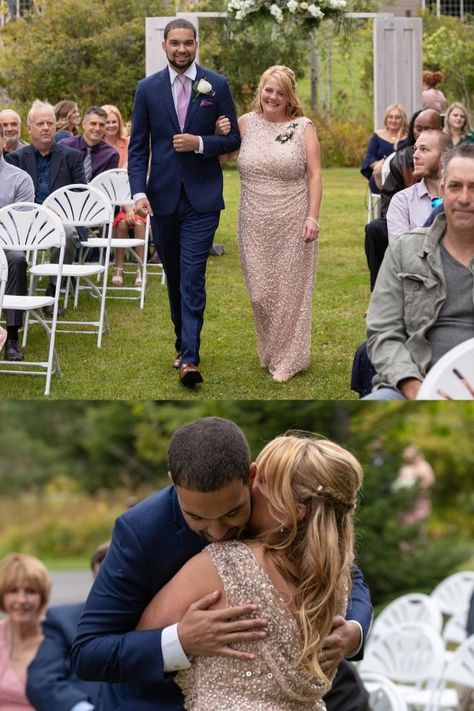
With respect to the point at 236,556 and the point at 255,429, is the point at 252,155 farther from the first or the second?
the point at 236,556

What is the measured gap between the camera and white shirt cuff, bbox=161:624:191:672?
137 inches

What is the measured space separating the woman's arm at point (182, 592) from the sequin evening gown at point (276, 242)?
4.86m

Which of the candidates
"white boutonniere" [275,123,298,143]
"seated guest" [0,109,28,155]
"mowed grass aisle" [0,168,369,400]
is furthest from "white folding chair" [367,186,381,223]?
"white boutonniere" [275,123,298,143]

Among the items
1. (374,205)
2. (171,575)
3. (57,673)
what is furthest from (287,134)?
(374,205)

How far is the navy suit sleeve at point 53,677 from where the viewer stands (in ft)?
19.6

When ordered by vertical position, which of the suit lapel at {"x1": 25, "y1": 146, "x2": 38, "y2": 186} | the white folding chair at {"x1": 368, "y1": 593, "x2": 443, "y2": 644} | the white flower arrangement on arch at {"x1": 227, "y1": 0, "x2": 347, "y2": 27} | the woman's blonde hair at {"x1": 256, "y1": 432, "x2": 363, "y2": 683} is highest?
the white flower arrangement on arch at {"x1": 227, "y1": 0, "x2": 347, "y2": 27}

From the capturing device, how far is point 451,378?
4.32 m

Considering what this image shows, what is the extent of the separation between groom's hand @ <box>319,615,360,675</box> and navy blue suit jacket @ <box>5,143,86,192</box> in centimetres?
729

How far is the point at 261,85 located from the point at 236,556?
5054mm

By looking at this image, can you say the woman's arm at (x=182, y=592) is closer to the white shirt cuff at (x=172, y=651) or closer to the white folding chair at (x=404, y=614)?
the white shirt cuff at (x=172, y=651)

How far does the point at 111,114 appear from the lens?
1374cm

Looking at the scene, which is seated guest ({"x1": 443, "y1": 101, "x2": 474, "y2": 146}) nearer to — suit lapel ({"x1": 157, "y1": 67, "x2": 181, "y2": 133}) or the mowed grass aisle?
the mowed grass aisle

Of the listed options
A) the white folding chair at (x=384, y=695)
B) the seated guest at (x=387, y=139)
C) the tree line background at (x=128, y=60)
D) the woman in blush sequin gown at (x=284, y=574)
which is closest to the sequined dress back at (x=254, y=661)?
the woman in blush sequin gown at (x=284, y=574)

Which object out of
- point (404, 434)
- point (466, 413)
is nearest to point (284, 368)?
point (404, 434)
